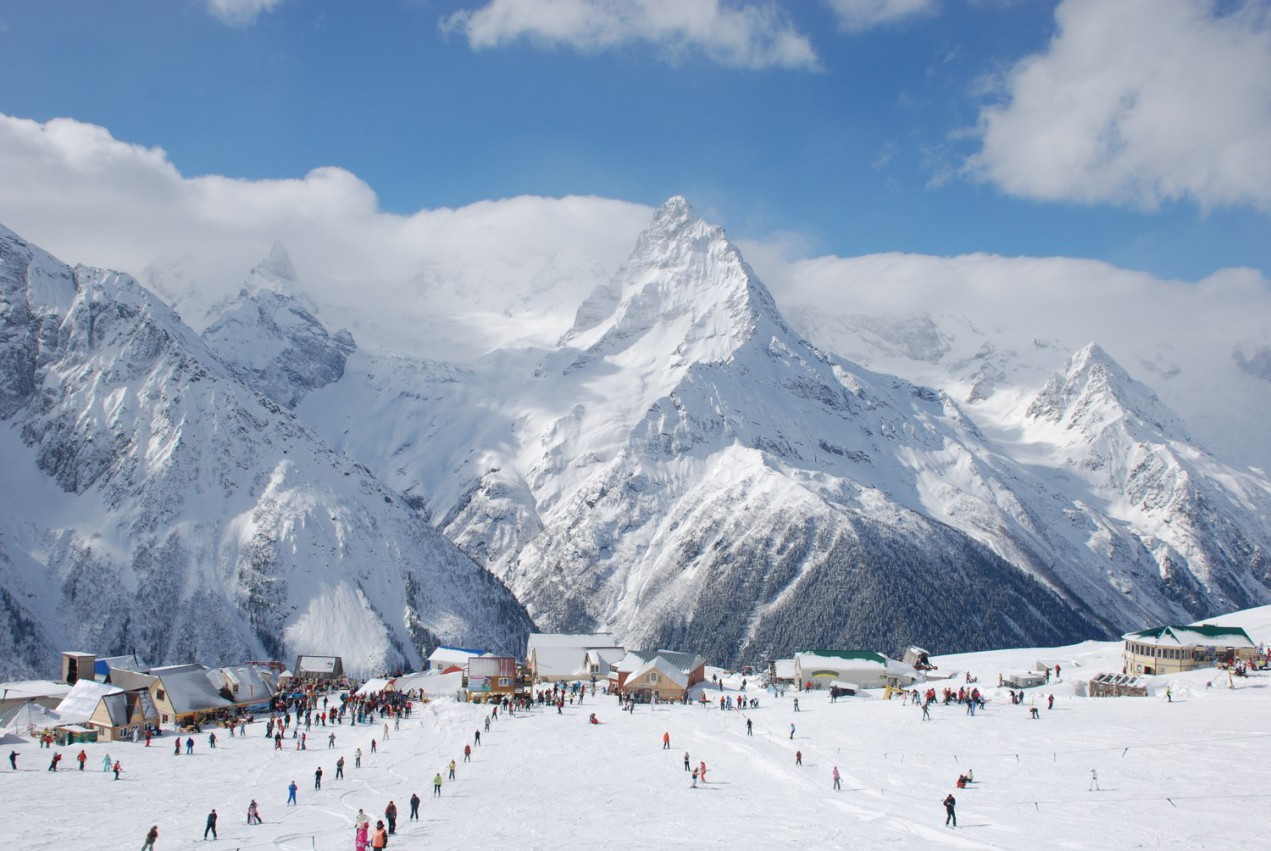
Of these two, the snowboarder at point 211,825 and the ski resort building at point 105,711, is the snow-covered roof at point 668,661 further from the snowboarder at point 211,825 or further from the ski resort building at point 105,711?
the snowboarder at point 211,825

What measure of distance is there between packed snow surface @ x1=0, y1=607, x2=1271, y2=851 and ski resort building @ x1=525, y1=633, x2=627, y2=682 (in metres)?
43.1

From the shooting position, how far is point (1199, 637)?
99.6m

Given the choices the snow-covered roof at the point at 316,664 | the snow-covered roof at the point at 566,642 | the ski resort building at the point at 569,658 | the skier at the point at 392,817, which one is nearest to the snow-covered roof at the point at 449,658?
the ski resort building at the point at 569,658

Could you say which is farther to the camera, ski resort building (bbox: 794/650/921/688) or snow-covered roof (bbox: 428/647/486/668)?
snow-covered roof (bbox: 428/647/486/668)

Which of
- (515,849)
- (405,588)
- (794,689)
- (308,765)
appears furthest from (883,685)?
(405,588)

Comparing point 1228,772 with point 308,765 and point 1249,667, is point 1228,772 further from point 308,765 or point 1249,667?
point 308,765

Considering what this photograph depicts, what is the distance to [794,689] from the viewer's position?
122 metres

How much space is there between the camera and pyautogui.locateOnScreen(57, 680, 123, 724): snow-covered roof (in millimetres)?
90750

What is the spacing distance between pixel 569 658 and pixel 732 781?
79444 mm

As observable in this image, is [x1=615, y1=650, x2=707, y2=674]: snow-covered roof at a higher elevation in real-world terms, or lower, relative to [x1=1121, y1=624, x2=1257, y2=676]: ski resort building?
lower

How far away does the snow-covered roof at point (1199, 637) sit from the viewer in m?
98.8

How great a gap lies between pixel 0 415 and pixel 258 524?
53.3 m

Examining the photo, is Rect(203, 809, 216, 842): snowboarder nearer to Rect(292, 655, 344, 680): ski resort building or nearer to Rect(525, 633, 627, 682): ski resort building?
Rect(525, 633, 627, 682): ski resort building

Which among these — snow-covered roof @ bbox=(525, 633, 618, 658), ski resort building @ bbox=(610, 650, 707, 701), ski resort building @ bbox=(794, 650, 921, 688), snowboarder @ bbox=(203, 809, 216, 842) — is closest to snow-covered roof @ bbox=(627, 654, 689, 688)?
ski resort building @ bbox=(610, 650, 707, 701)
